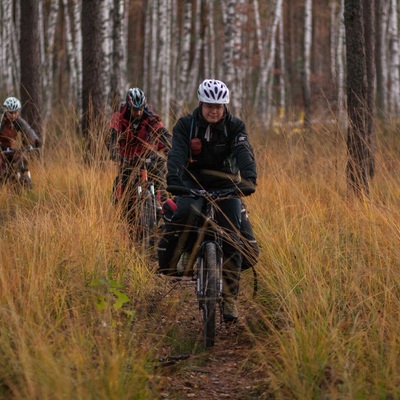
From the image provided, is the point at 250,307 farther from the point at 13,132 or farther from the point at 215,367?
the point at 13,132

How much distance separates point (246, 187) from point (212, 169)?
0.62 m

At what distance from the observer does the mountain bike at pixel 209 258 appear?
22.2 feet

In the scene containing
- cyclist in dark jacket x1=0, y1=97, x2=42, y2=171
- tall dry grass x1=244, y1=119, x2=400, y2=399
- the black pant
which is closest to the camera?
tall dry grass x1=244, y1=119, x2=400, y2=399

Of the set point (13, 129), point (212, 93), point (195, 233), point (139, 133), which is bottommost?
point (13, 129)

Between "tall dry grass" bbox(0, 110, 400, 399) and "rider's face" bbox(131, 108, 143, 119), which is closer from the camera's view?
"tall dry grass" bbox(0, 110, 400, 399)

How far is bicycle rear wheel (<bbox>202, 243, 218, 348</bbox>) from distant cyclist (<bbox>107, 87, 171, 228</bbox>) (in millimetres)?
3101

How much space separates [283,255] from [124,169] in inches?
133

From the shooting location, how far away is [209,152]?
726 centimetres

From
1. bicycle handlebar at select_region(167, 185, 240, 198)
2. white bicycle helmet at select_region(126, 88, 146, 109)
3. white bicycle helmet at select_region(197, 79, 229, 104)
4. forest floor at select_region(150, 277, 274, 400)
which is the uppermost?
white bicycle helmet at select_region(197, 79, 229, 104)

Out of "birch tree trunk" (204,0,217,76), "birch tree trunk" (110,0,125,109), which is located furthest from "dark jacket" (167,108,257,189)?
"birch tree trunk" (204,0,217,76)

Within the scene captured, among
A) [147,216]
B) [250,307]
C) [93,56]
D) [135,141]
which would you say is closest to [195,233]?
[250,307]

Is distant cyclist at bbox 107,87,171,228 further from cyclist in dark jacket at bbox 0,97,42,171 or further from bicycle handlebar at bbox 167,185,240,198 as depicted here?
bicycle handlebar at bbox 167,185,240,198

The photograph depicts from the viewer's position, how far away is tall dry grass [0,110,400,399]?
4.98 m

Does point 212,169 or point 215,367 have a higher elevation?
point 212,169
